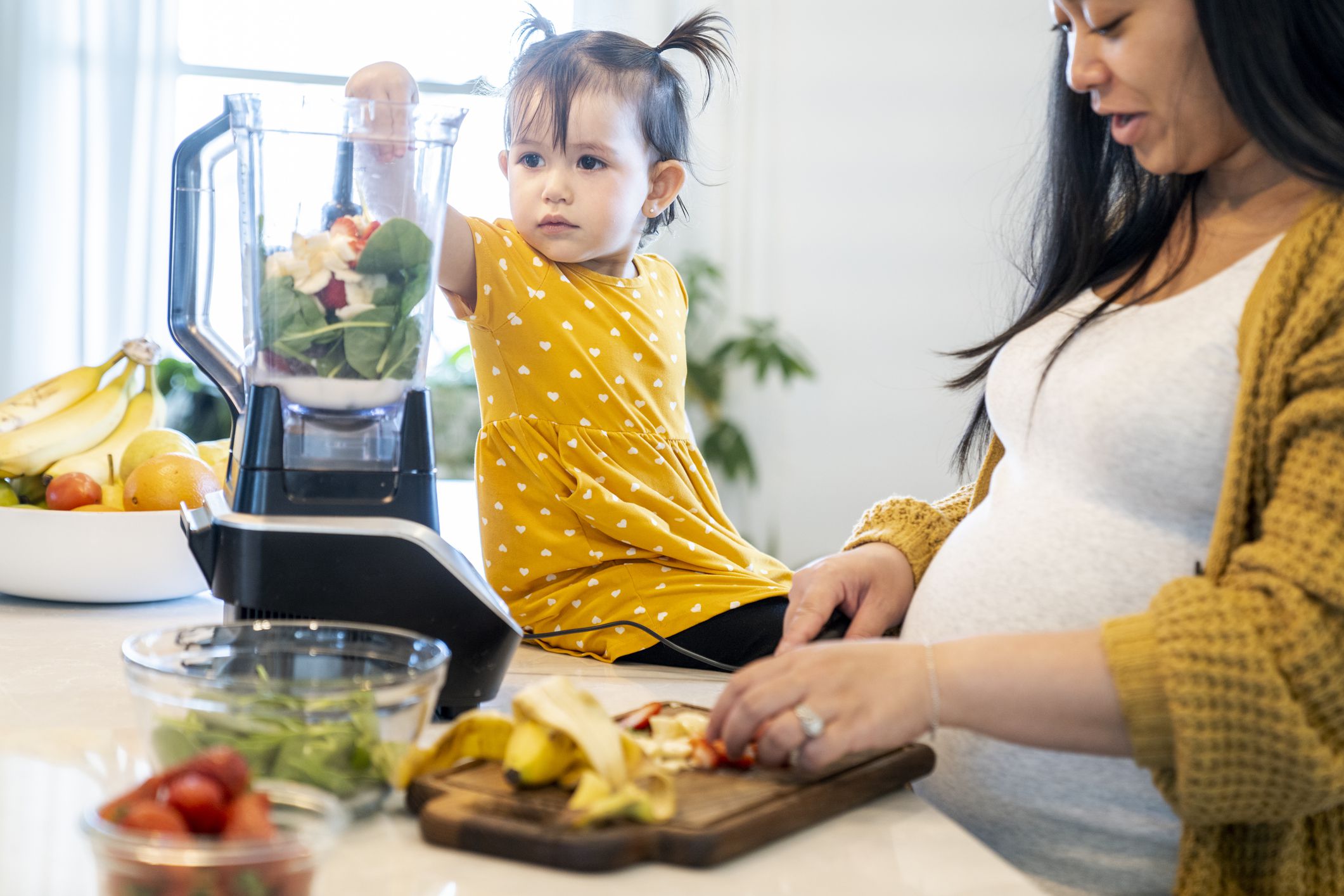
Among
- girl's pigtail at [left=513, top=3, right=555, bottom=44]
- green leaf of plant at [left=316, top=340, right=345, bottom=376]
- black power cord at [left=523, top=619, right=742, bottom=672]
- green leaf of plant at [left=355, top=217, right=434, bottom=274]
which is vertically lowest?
black power cord at [left=523, top=619, right=742, bottom=672]

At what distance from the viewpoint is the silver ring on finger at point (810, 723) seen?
0.68m

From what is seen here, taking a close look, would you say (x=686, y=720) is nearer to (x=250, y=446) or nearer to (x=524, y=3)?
(x=250, y=446)

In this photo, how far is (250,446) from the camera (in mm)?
841

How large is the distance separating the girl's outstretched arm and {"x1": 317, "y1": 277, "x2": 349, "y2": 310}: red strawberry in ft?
0.67

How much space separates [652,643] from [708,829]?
20.0 inches

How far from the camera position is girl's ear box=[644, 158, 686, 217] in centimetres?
139

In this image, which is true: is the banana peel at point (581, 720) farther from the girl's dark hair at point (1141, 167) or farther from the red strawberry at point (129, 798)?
the girl's dark hair at point (1141, 167)

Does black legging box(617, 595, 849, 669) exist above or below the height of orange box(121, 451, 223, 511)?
below

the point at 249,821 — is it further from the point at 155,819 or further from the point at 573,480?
the point at 573,480

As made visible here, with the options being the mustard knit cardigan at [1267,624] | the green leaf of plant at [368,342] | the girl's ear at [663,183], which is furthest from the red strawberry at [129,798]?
the girl's ear at [663,183]

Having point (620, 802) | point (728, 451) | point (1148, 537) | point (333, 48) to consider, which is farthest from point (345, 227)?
point (333, 48)

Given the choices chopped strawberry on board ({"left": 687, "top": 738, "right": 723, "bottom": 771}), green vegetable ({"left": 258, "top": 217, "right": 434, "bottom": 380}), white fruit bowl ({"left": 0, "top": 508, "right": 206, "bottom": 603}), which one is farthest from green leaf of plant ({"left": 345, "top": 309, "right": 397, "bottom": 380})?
white fruit bowl ({"left": 0, "top": 508, "right": 206, "bottom": 603})

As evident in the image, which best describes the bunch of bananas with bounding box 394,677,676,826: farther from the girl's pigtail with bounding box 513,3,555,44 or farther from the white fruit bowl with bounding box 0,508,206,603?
the girl's pigtail with bounding box 513,3,555,44

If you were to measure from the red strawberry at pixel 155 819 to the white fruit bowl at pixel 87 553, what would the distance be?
2.51 feet
